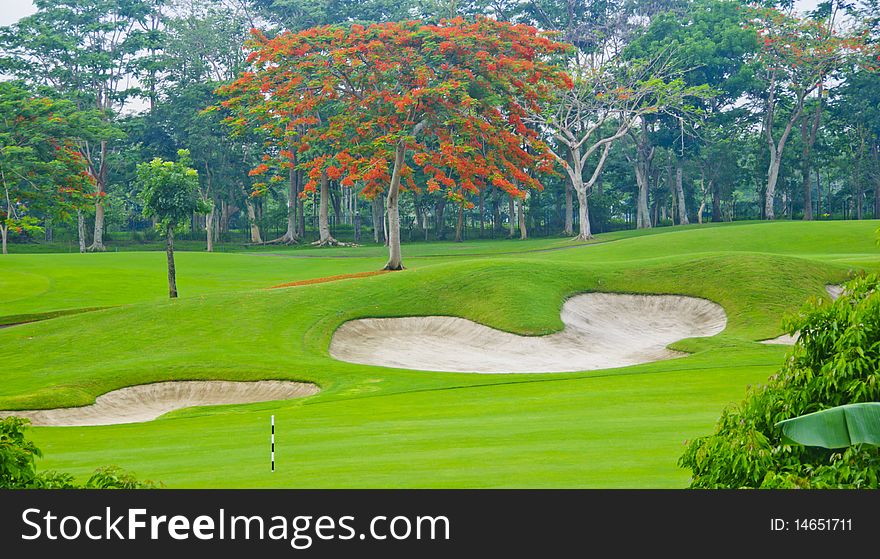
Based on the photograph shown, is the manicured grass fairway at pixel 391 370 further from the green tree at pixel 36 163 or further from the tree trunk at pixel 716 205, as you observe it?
the tree trunk at pixel 716 205

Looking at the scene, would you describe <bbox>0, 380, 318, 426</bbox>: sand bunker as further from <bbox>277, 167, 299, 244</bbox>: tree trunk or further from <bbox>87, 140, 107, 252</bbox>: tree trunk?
<bbox>277, 167, 299, 244</bbox>: tree trunk

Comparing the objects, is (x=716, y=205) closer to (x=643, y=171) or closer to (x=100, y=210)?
(x=643, y=171)

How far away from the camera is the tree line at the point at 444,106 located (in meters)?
48.2

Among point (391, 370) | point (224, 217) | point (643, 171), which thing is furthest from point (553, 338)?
point (224, 217)

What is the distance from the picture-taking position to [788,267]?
3859 cm

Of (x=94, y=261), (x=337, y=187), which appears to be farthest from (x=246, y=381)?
(x=337, y=187)

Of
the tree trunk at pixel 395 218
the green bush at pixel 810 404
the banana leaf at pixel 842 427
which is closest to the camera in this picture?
the banana leaf at pixel 842 427

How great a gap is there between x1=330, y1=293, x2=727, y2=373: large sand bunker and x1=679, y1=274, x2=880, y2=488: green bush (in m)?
20.4

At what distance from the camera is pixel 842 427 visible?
26.2ft

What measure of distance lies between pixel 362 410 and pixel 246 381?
7.54 m

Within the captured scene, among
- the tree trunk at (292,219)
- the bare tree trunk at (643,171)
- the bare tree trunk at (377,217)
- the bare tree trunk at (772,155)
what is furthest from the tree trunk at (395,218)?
the bare tree trunk at (772,155)

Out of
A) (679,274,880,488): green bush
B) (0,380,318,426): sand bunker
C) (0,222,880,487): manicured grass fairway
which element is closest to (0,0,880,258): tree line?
(0,222,880,487): manicured grass fairway

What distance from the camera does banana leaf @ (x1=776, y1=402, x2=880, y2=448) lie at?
25.8 ft

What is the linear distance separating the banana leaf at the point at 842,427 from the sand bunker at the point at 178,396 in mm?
19441
